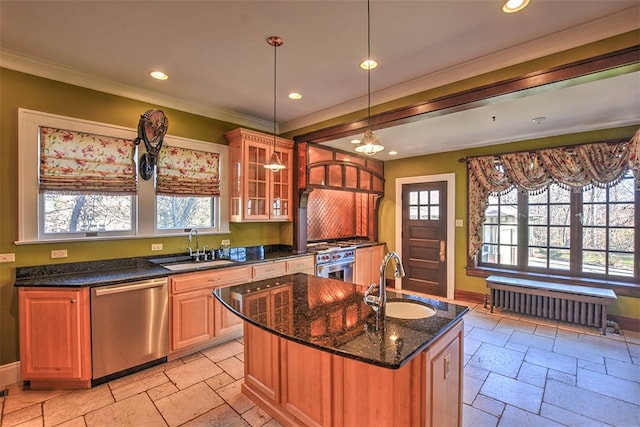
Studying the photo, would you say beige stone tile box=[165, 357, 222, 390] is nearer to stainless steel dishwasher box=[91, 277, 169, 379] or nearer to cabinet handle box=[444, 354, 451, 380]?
stainless steel dishwasher box=[91, 277, 169, 379]

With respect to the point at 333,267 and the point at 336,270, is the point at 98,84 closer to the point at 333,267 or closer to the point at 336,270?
the point at 333,267

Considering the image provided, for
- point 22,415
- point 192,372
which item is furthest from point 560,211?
point 22,415

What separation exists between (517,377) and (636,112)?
3.34 metres

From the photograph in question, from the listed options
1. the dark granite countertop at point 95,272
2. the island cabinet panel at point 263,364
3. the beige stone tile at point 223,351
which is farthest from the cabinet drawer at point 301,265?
the island cabinet panel at point 263,364

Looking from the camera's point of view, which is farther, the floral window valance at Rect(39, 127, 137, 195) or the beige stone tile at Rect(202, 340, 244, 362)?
the beige stone tile at Rect(202, 340, 244, 362)

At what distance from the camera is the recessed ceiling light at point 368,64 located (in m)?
2.54

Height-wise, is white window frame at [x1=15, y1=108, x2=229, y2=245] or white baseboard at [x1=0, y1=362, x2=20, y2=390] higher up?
white window frame at [x1=15, y1=108, x2=229, y2=245]

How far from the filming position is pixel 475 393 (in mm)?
2457

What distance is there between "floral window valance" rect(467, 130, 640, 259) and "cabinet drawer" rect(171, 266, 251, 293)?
150 inches

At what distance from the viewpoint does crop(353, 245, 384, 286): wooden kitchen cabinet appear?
5.27 m

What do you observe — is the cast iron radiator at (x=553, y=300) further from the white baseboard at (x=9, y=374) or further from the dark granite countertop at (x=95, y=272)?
the white baseboard at (x=9, y=374)

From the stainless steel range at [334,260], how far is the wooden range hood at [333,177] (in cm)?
28

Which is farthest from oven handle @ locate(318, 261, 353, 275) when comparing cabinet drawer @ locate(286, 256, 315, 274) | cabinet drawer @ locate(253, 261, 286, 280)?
cabinet drawer @ locate(253, 261, 286, 280)

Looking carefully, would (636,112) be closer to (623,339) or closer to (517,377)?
(623,339)
